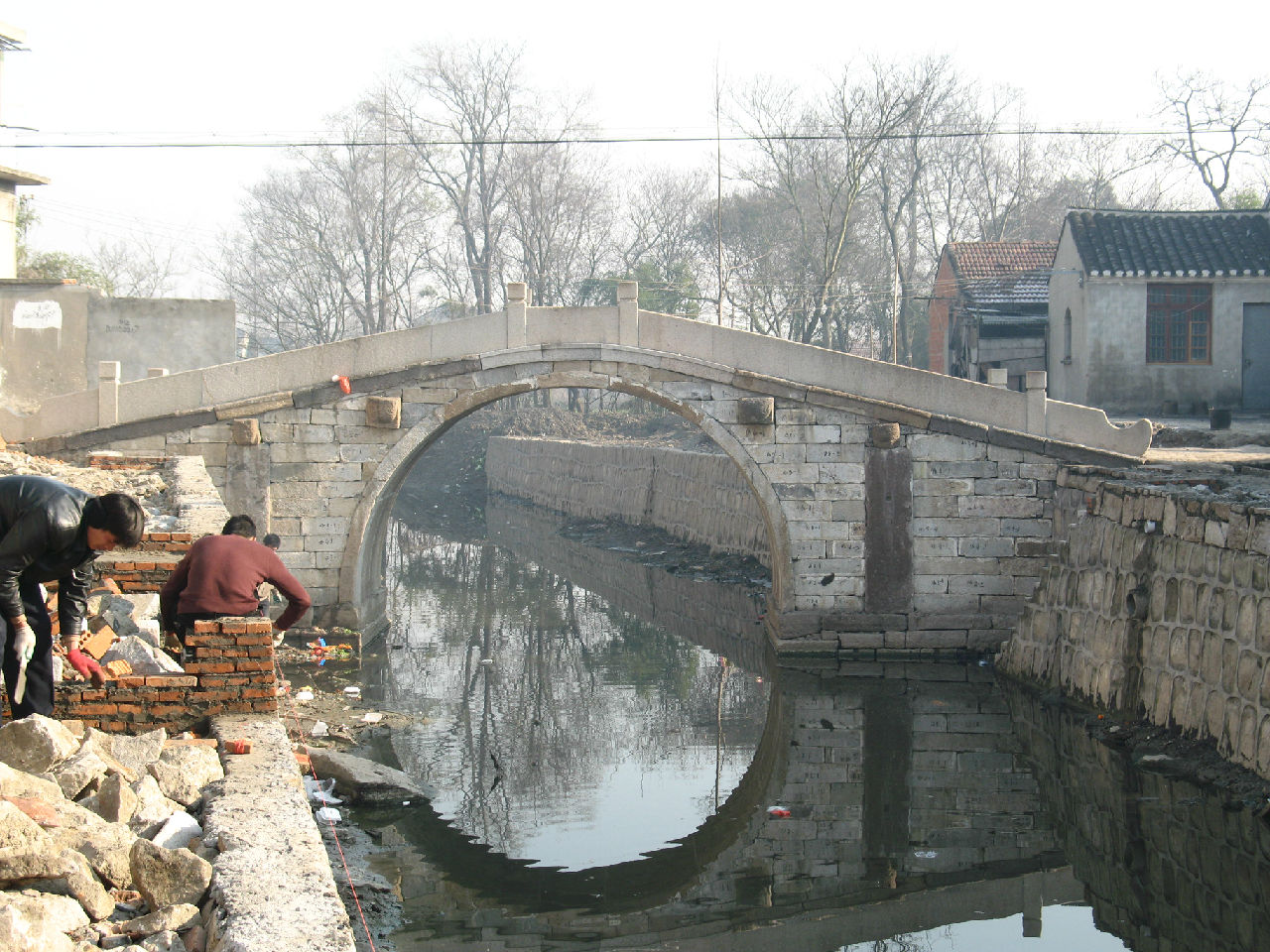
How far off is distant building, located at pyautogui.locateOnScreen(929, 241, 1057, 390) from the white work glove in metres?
18.7

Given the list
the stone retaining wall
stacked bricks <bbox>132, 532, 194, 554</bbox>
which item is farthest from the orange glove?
the stone retaining wall

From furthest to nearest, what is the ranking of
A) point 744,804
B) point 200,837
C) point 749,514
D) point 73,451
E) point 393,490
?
1. point 749,514
2. point 393,490
3. point 73,451
4. point 744,804
5. point 200,837

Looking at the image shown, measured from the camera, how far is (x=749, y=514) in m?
17.7

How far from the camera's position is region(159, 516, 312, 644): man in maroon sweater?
6.36 meters

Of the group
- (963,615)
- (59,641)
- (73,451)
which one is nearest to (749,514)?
(963,615)

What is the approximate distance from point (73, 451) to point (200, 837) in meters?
9.22

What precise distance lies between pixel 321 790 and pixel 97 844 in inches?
167

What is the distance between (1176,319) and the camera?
1852 cm

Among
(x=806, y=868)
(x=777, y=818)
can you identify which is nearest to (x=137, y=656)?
(x=806, y=868)

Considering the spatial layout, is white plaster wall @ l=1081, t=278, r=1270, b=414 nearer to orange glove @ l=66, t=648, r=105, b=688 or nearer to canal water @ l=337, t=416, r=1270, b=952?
canal water @ l=337, t=416, r=1270, b=952

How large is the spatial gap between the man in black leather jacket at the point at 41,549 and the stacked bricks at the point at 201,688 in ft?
1.40

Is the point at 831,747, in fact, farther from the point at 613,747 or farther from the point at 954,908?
the point at 954,908

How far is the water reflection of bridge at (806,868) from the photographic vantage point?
7.01m

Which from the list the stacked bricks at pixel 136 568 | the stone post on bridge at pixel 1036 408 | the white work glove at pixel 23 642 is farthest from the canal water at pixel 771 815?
the white work glove at pixel 23 642
